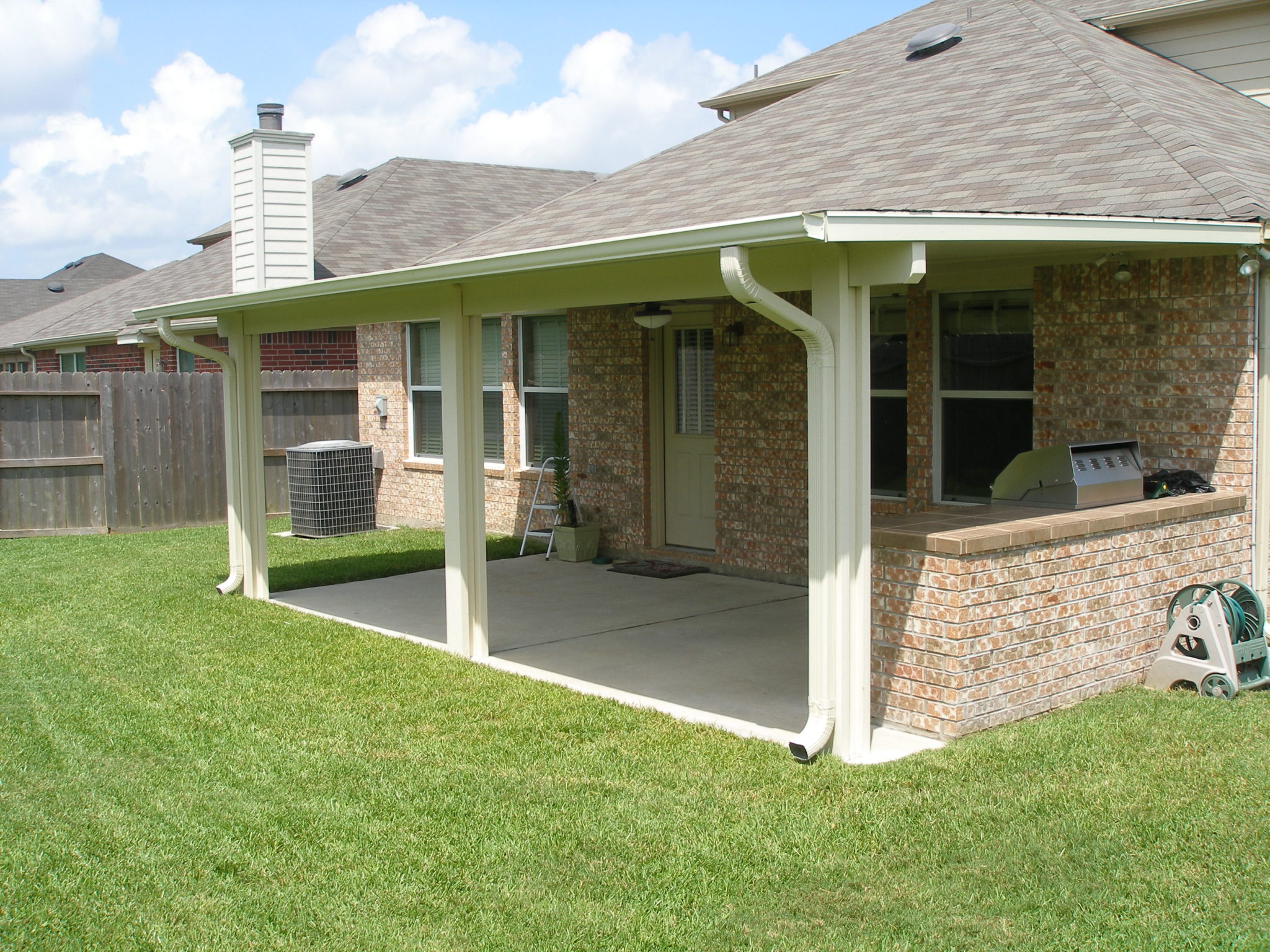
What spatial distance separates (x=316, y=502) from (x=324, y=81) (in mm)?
22975

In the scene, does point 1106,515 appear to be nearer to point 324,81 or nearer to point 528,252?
point 528,252

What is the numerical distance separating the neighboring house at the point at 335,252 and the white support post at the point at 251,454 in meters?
5.10

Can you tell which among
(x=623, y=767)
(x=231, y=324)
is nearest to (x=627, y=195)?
(x=231, y=324)

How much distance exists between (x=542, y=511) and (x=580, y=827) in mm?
8488

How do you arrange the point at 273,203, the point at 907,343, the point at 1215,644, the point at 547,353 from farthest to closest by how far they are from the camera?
the point at 273,203 → the point at 547,353 → the point at 907,343 → the point at 1215,644

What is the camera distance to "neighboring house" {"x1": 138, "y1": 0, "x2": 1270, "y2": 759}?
218 inches

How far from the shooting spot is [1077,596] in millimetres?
6164

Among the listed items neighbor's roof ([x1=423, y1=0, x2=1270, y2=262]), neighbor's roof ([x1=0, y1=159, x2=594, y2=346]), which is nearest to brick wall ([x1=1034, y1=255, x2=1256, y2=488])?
neighbor's roof ([x1=423, y1=0, x2=1270, y2=262])

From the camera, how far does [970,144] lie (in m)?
8.55

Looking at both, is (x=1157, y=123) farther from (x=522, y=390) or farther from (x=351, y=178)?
(x=351, y=178)

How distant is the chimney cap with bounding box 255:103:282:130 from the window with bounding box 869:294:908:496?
967 centimetres

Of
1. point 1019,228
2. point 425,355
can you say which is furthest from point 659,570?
point 1019,228

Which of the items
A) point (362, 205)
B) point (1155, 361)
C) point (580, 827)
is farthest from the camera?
point (362, 205)

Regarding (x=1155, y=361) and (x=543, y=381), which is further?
(x=543, y=381)
